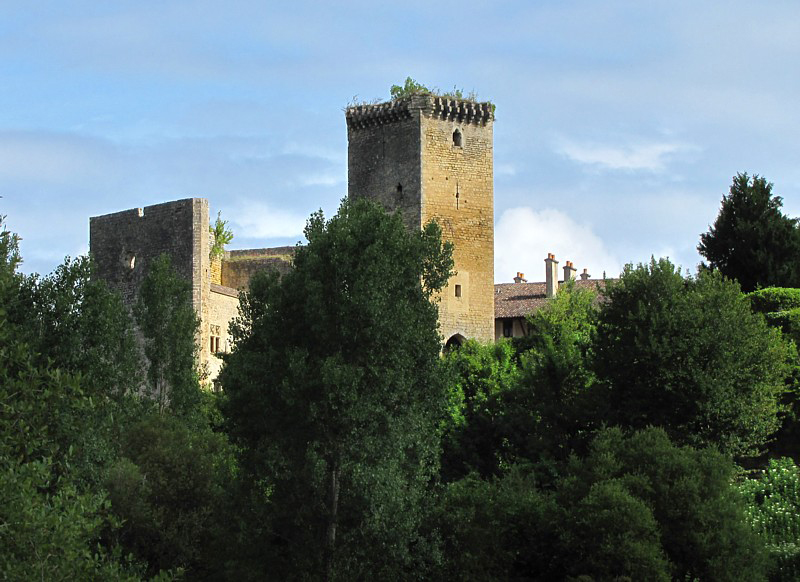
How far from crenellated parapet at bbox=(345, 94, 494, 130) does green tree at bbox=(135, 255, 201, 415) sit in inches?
660

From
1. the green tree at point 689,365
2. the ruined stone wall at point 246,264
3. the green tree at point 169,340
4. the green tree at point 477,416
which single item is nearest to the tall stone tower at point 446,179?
the ruined stone wall at point 246,264

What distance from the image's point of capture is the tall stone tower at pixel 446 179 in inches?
1946

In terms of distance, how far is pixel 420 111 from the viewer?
50.0m

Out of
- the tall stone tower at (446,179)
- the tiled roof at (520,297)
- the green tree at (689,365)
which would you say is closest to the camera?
the green tree at (689,365)

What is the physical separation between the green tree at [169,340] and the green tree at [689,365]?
448 inches

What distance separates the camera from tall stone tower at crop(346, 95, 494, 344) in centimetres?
4944

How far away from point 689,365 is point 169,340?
1443 cm

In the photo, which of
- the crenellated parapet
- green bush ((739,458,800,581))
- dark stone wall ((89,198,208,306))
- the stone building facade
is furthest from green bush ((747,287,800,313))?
dark stone wall ((89,198,208,306))

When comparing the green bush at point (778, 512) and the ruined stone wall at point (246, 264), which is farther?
the ruined stone wall at point (246, 264)

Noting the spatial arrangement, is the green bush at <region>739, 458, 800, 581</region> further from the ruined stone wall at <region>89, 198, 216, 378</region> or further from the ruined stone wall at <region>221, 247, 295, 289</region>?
the ruined stone wall at <region>221, 247, 295, 289</region>

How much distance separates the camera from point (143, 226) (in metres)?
47.4

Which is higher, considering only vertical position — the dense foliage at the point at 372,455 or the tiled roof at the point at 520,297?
the tiled roof at the point at 520,297

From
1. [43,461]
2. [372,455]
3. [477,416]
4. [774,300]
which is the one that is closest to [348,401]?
[372,455]

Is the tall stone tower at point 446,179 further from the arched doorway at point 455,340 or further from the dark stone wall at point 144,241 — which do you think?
the dark stone wall at point 144,241
